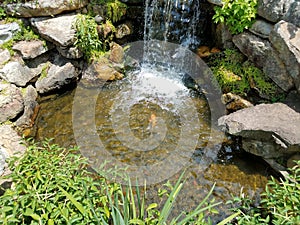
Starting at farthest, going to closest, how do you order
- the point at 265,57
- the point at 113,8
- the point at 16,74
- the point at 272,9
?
the point at 113,8 < the point at 16,74 < the point at 265,57 < the point at 272,9

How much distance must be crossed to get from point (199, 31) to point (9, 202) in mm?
6024

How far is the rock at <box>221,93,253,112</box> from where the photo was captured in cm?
545

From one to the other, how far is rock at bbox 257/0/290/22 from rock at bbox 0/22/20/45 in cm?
509

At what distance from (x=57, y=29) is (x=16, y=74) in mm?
1288

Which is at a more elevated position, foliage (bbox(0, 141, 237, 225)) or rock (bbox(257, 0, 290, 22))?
rock (bbox(257, 0, 290, 22))

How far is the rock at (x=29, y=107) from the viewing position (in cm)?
526

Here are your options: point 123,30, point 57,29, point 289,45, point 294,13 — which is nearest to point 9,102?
point 57,29

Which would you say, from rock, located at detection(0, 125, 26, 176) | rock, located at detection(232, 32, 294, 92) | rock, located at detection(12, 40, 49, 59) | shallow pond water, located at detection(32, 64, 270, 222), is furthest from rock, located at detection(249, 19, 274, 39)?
rock, located at detection(0, 125, 26, 176)

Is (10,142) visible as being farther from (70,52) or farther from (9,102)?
(70,52)

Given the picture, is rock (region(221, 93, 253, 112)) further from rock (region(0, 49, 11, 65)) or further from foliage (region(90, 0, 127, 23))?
rock (region(0, 49, 11, 65))

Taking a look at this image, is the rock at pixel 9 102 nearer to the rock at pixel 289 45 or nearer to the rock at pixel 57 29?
the rock at pixel 57 29

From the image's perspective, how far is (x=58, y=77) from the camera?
6035 mm

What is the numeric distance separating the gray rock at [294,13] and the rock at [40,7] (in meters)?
4.26

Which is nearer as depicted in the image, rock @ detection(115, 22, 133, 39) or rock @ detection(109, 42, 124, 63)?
rock @ detection(109, 42, 124, 63)
